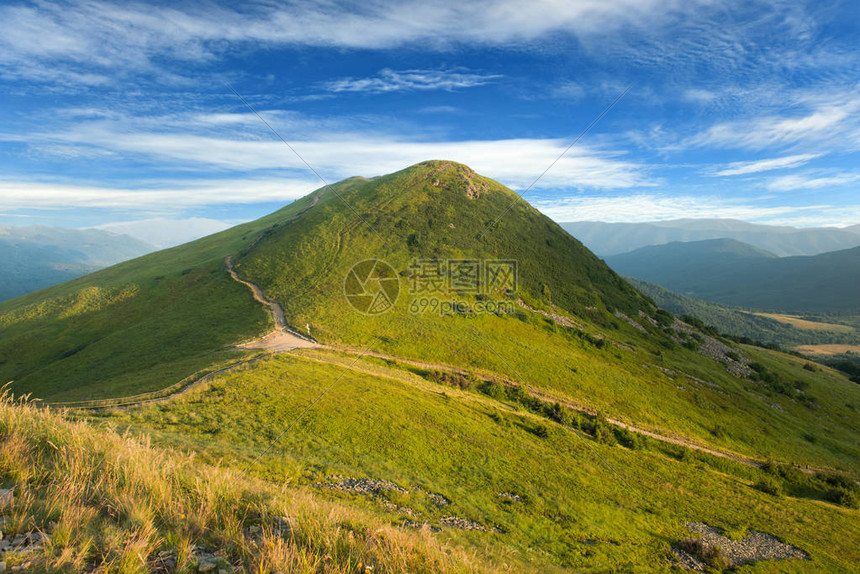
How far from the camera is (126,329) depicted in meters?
52.7

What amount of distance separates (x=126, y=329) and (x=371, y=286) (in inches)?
1474

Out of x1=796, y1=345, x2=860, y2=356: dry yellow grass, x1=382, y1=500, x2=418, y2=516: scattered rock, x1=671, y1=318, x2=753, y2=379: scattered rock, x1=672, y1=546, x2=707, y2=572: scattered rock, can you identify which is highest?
x1=382, y1=500, x2=418, y2=516: scattered rock

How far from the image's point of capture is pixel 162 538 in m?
5.12

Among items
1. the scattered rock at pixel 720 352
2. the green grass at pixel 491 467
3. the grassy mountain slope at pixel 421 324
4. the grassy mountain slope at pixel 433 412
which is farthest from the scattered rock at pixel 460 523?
the scattered rock at pixel 720 352

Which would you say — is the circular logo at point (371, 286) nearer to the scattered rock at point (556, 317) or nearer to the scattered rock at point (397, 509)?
the scattered rock at point (556, 317)

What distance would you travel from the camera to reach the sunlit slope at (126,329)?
36.1 meters

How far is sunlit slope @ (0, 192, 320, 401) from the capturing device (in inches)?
1422

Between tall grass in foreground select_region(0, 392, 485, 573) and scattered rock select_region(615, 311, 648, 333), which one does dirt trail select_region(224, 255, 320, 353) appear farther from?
scattered rock select_region(615, 311, 648, 333)

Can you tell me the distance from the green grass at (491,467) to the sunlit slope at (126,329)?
32.7 ft

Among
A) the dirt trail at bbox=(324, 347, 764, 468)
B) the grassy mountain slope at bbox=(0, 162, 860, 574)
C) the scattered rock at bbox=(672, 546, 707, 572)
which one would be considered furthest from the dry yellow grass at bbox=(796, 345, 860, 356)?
the scattered rock at bbox=(672, 546, 707, 572)

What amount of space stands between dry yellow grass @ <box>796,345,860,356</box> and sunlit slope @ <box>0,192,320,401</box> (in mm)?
245903

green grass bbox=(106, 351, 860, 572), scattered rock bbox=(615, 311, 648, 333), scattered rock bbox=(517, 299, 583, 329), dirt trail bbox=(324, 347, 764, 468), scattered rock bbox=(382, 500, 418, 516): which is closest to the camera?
scattered rock bbox=(382, 500, 418, 516)

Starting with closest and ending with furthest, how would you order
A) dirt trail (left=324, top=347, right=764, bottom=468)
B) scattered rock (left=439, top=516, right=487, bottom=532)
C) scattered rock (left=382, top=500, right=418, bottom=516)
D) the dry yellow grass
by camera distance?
scattered rock (left=382, top=500, right=418, bottom=516)
scattered rock (left=439, top=516, right=487, bottom=532)
dirt trail (left=324, top=347, right=764, bottom=468)
the dry yellow grass

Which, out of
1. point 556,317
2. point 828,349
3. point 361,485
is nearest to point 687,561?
point 361,485
